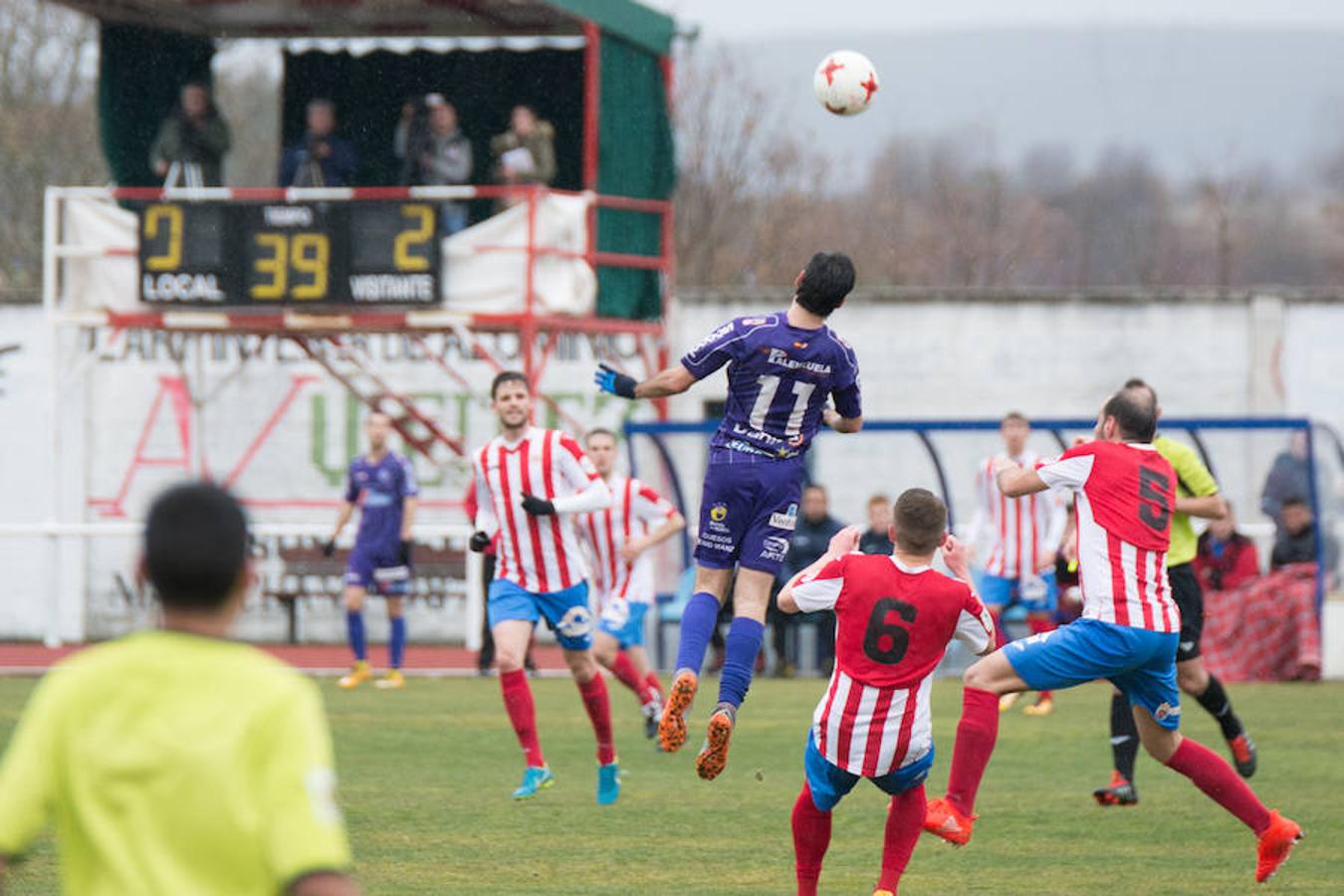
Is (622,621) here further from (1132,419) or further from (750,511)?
(1132,419)

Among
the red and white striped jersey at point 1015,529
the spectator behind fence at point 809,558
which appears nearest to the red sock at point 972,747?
the red and white striped jersey at point 1015,529

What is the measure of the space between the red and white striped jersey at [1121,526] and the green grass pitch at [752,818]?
1.04 m

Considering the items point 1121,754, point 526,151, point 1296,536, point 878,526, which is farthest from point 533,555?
point 1296,536

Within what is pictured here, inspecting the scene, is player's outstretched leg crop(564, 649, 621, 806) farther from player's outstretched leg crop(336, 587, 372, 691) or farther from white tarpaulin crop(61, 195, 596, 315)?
white tarpaulin crop(61, 195, 596, 315)

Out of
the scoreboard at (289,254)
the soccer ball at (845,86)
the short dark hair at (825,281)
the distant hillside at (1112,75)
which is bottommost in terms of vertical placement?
the short dark hair at (825,281)

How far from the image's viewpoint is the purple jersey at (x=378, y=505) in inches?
699

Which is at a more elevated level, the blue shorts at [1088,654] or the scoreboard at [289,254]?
the scoreboard at [289,254]

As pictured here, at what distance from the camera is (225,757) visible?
332cm

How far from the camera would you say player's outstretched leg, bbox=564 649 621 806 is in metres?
10.2

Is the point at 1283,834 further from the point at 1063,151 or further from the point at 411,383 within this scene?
the point at 1063,151

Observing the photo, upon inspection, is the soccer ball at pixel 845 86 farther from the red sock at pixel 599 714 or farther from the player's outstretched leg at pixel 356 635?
the player's outstretched leg at pixel 356 635

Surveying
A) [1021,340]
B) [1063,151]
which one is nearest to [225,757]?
[1021,340]

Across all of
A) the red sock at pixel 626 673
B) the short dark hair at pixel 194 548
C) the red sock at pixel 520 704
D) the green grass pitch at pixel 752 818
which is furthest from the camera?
the red sock at pixel 626 673

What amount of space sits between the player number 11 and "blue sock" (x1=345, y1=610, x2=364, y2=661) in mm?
9437
